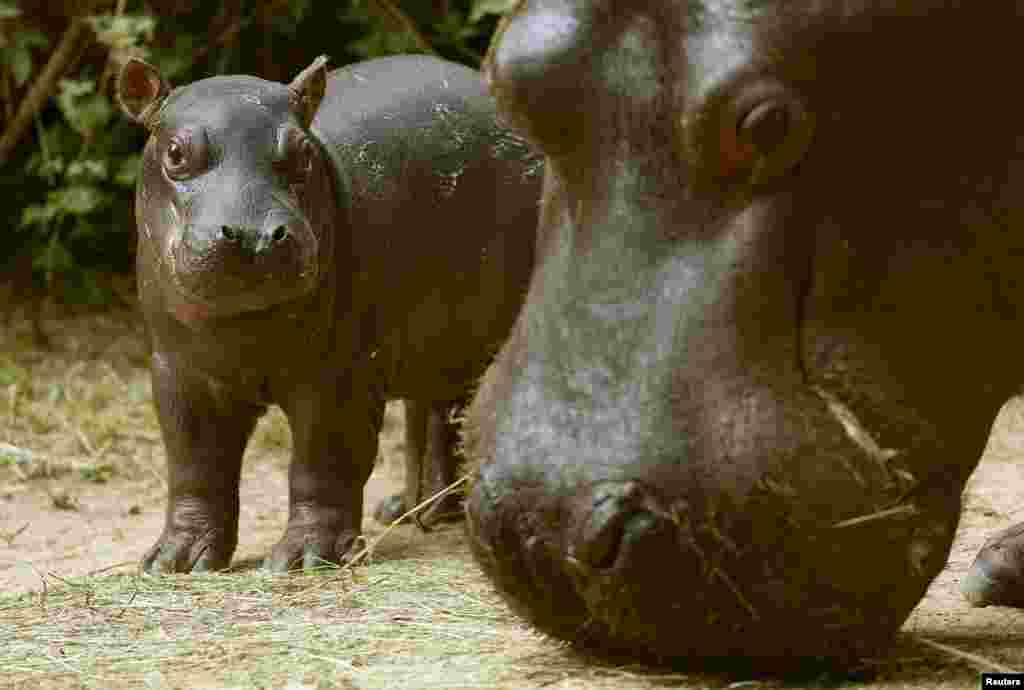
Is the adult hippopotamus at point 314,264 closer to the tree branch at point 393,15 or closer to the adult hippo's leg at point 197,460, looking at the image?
the adult hippo's leg at point 197,460

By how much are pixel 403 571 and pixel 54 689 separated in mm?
1323

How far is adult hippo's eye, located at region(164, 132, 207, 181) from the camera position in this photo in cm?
421

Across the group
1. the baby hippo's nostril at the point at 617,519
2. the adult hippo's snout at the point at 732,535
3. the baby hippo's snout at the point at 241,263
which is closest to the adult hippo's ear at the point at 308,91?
the baby hippo's snout at the point at 241,263

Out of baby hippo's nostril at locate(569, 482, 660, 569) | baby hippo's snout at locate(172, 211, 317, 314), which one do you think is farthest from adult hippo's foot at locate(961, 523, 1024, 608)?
baby hippo's snout at locate(172, 211, 317, 314)

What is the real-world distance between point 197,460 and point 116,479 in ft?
5.54

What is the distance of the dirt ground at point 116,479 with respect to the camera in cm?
328

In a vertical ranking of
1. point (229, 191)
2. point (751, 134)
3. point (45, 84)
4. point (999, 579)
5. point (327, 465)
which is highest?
point (45, 84)

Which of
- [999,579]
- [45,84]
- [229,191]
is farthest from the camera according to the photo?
[45,84]

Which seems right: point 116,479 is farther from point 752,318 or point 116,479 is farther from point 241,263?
point 752,318

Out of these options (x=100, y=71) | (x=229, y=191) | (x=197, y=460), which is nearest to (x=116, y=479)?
(x=197, y=460)

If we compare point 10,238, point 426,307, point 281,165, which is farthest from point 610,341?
point 10,238

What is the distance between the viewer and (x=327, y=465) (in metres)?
4.46

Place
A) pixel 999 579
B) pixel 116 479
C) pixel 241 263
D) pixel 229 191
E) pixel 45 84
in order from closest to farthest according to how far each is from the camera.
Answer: pixel 999 579, pixel 241 263, pixel 229 191, pixel 116 479, pixel 45 84

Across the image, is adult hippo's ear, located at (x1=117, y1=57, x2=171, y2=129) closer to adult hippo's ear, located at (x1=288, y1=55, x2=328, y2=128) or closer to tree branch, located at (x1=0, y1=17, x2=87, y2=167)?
adult hippo's ear, located at (x1=288, y1=55, x2=328, y2=128)
